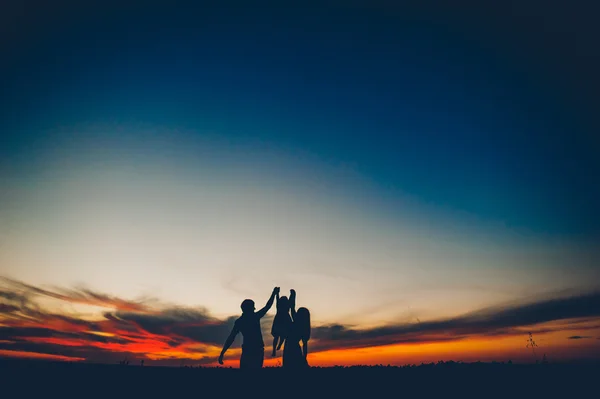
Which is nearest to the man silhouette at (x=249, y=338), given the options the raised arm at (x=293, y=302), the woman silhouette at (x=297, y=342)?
the woman silhouette at (x=297, y=342)

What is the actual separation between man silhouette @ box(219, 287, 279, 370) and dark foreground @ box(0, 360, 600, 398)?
451mm

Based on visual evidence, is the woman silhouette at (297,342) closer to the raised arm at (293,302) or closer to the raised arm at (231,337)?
the raised arm at (293,302)

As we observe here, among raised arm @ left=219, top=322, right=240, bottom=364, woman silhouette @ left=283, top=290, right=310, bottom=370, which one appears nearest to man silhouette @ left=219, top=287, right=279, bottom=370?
raised arm @ left=219, top=322, right=240, bottom=364

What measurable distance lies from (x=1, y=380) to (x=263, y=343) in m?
7.11

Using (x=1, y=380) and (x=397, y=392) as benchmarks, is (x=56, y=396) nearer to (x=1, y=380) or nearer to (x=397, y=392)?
(x=1, y=380)

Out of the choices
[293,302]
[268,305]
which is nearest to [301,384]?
[268,305]

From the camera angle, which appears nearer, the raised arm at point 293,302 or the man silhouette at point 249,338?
the man silhouette at point 249,338

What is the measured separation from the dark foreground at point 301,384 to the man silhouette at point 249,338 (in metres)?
0.45

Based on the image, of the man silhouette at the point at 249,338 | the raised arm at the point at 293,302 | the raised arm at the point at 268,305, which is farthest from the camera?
the raised arm at the point at 293,302

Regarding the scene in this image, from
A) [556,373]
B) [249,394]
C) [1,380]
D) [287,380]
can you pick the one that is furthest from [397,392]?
[1,380]

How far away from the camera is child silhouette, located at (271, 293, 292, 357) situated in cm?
1214

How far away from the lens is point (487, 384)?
31.7 feet

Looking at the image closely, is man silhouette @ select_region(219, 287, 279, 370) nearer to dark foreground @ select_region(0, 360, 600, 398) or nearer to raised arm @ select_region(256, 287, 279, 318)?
raised arm @ select_region(256, 287, 279, 318)

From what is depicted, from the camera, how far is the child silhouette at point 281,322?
1214 cm
